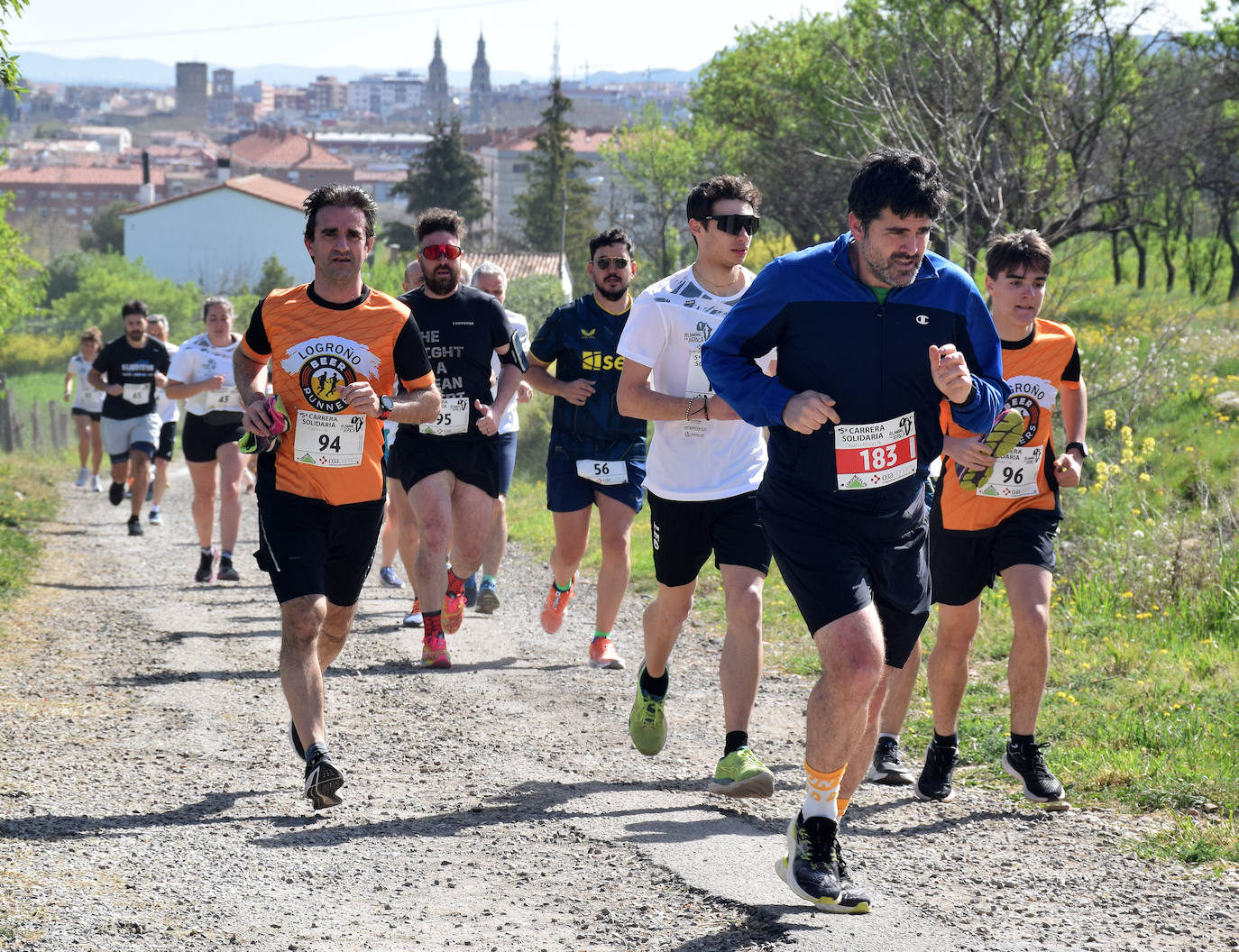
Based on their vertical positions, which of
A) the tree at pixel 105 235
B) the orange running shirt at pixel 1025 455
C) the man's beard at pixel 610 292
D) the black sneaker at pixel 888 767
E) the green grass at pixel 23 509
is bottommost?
the green grass at pixel 23 509

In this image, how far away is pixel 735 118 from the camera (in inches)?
1793

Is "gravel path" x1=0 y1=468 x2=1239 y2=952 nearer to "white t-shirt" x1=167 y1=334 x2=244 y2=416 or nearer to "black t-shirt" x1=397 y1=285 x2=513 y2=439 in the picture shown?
"black t-shirt" x1=397 y1=285 x2=513 y2=439

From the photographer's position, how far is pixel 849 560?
4500mm

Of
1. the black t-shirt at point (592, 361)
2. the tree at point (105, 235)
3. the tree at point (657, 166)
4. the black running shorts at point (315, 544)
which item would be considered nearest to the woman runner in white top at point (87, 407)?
the black t-shirt at point (592, 361)

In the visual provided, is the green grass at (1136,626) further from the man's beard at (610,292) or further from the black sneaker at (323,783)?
the black sneaker at (323,783)

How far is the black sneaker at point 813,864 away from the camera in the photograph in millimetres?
4297

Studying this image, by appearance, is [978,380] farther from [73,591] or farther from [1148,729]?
[73,591]

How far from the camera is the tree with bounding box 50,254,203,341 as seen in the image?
246ft

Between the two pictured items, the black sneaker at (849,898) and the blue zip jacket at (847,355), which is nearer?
the black sneaker at (849,898)

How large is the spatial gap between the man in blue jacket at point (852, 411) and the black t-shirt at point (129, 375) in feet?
35.8

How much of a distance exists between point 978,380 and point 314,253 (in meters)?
2.71

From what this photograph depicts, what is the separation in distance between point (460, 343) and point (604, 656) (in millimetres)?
1984

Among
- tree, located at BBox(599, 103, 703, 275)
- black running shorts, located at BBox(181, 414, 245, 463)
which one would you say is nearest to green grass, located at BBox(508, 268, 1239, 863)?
black running shorts, located at BBox(181, 414, 245, 463)

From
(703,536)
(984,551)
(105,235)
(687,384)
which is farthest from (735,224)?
(105,235)
